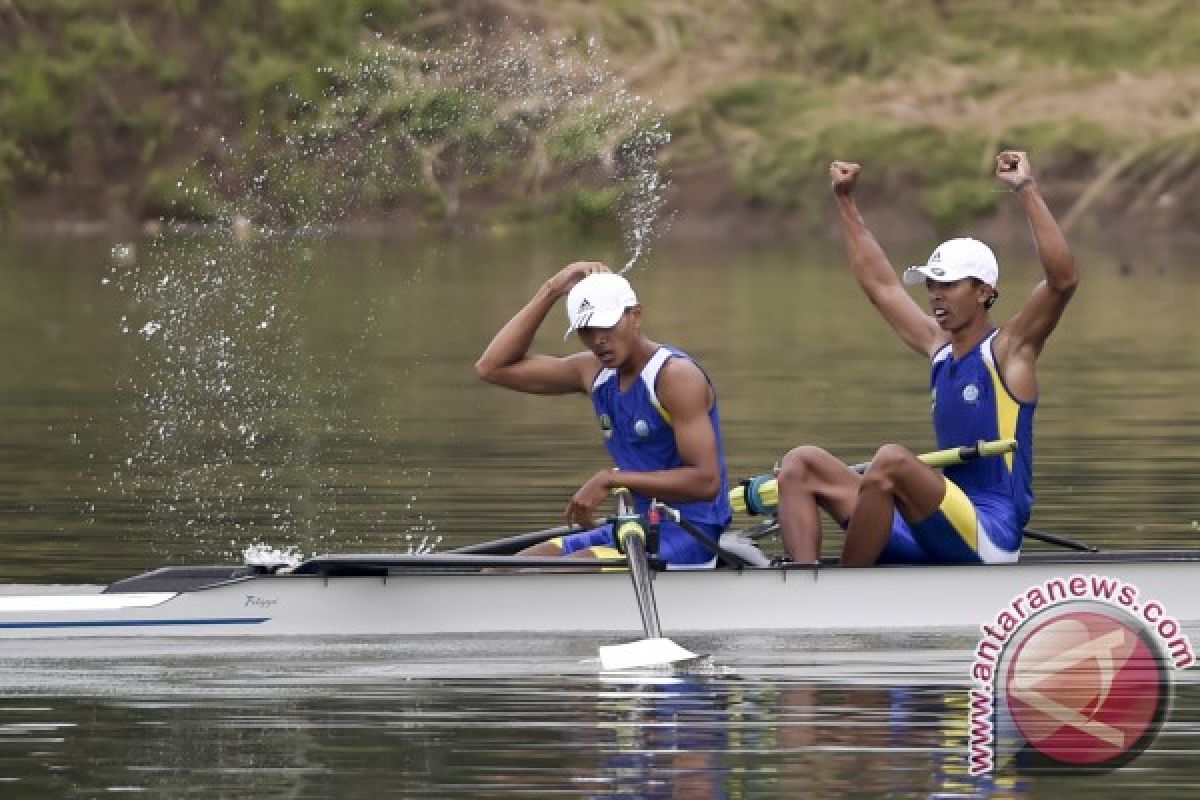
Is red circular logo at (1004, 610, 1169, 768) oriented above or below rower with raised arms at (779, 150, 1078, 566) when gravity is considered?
below

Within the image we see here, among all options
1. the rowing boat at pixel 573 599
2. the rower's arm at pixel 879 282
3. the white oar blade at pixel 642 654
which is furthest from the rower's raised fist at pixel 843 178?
the white oar blade at pixel 642 654

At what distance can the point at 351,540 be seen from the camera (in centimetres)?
2014

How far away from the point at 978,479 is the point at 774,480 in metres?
1.02

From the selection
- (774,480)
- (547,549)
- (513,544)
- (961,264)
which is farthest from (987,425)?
(513,544)

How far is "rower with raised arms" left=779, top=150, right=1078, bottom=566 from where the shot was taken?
610 inches

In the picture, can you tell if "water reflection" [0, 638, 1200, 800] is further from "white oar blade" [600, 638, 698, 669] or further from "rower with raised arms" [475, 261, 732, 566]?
"rower with raised arms" [475, 261, 732, 566]

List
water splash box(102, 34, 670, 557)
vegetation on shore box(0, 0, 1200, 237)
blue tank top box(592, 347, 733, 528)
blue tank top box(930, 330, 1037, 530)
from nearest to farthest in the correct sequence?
blue tank top box(592, 347, 733, 528), blue tank top box(930, 330, 1037, 530), water splash box(102, 34, 670, 557), vegetation on shore box(0, 0, 1200, 237)

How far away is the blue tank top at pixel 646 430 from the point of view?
1545 cm

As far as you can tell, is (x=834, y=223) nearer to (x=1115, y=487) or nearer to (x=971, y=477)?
(x=1115, y=487)

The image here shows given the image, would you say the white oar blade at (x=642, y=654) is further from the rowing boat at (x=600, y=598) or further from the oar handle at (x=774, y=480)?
the oar handle at (x=774, y=480)

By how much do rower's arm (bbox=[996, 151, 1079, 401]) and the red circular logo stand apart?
4.03ft

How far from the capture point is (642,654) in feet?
49.6

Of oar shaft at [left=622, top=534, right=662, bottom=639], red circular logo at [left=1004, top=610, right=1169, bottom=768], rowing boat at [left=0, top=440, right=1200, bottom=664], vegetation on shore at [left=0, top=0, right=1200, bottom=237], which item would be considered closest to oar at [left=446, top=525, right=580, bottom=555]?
rowing boat at [left=0, top=440, right=1200, bottom=664]

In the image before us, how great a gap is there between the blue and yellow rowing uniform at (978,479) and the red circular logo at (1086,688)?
550 millimetres
